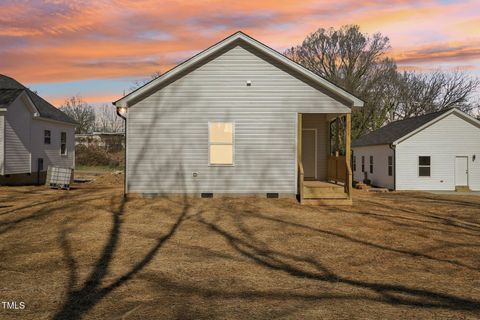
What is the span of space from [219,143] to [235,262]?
9304 mm

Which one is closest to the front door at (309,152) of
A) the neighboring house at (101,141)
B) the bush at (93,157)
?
the bush at (93,157)

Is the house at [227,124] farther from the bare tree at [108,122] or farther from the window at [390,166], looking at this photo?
the bare tree at [108,122]

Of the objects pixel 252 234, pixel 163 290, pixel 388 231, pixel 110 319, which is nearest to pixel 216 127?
pixel 252 234

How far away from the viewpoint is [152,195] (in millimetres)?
17719

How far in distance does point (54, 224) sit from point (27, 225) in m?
0.73

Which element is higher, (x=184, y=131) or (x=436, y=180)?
(x=184, y=131)

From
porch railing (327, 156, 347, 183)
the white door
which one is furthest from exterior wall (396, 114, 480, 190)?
porch railing (327, 156, 347, 183)

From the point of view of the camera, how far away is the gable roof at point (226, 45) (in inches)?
681

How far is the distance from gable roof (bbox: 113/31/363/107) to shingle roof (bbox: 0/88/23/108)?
10600 mm

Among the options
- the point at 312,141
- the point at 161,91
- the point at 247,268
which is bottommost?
the point at 247,268

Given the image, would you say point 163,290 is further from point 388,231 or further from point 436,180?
point 436,180

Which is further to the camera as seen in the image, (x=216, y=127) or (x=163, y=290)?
(x=216, y=127)

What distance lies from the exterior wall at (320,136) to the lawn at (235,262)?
15.5 ft

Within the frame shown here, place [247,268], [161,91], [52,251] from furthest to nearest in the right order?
[161,91] < [52,251] < [247,268]
